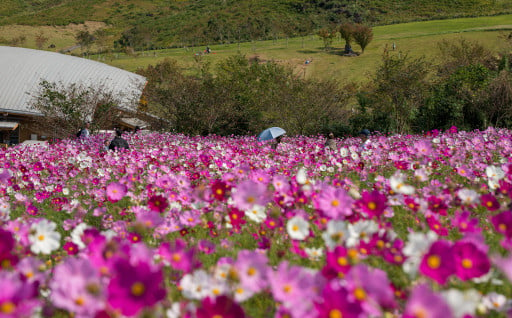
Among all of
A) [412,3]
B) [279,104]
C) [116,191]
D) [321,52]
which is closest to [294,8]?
[412,3]

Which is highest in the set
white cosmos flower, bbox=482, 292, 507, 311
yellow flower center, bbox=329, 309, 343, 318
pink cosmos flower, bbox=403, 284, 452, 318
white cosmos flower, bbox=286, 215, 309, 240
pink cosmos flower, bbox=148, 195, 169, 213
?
pink cosmos flower, bbox=403, 284, 452, 318

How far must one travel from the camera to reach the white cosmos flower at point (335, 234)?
66.1 inches

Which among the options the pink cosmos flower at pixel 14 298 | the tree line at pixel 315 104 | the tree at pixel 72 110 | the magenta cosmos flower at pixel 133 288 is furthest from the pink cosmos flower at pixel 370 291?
the tree at pixel 72 110

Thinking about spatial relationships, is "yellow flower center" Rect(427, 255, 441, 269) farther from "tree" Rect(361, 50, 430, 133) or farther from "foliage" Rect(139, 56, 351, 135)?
"foliage" Rect(139, 56, 351, 135)

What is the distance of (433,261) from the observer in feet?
4.28

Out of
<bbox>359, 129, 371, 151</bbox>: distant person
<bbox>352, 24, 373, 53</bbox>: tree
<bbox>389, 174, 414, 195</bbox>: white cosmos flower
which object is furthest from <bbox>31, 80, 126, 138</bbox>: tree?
<bbox>352, 24, 373, 53</bbox>: tree

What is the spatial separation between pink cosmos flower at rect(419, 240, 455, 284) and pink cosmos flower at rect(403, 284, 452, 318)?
0.28m

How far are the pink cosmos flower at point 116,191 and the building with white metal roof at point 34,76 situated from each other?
106 ft

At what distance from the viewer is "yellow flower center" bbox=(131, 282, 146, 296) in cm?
109

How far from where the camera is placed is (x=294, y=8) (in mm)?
147750

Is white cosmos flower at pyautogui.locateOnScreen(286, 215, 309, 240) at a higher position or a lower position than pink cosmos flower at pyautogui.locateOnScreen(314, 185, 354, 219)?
lower

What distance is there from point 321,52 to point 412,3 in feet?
287

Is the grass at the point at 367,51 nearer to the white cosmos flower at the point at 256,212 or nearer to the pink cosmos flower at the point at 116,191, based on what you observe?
the pink cosmos flower at the point at 116,191

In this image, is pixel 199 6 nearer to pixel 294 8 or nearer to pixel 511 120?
pixel 294 8
